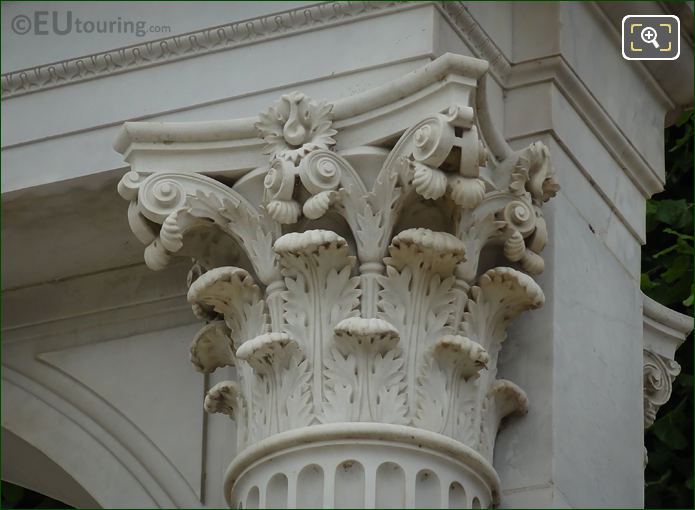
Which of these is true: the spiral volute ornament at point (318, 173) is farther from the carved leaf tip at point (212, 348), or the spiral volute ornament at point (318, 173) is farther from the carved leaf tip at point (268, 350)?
the carved leaf tip at point (212, 348)

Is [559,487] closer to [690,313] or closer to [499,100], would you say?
[499,100]

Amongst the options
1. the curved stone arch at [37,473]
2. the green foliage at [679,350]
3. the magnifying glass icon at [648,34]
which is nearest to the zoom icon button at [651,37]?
the magnifying glass icon at [648,34]

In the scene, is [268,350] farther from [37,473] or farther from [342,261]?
[37,473]

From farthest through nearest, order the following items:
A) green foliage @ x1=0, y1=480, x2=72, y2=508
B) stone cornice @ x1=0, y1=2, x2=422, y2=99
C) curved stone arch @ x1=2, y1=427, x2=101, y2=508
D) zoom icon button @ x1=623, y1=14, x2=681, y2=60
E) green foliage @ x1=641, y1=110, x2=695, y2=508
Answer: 1. green foliage @ x1=641, y1=110, x2=695, y2=508
2. green foliage @ x1=0, y1=480, x2=72, y2=508
3. curved stone arch @ x1=2, y1=427, x2=101, y2=508
4. zoom icon button @ x1=623, y1=14, x2=681, y2=60
5. stone cornice @ x1=0, y1=2, x2=422, y2=99

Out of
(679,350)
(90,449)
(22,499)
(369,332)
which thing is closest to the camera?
(369,332)

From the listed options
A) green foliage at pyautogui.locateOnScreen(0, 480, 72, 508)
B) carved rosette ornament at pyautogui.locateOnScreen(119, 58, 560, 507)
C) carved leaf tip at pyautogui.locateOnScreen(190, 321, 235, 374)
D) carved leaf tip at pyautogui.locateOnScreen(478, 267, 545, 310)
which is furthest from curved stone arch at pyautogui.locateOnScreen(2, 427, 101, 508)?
green foliage at pyautogui.locateOnScreen(0, 480, 72, 508)

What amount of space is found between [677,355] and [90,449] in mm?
5697

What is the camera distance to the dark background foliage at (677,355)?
14672mm

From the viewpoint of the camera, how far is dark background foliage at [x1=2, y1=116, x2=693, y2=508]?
14.7 meters

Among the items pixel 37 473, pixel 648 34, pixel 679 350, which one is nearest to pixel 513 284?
pixel 648 34

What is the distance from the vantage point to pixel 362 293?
28.7 feet

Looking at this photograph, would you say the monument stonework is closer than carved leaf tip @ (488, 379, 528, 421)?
Yes

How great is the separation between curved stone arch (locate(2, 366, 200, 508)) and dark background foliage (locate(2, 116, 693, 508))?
16.8ft

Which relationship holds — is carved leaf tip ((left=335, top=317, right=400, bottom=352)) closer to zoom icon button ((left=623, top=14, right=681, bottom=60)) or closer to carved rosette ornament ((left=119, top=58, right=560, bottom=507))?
carved rosette ornament ((left=119, top=58, right=560, bottom=507))
